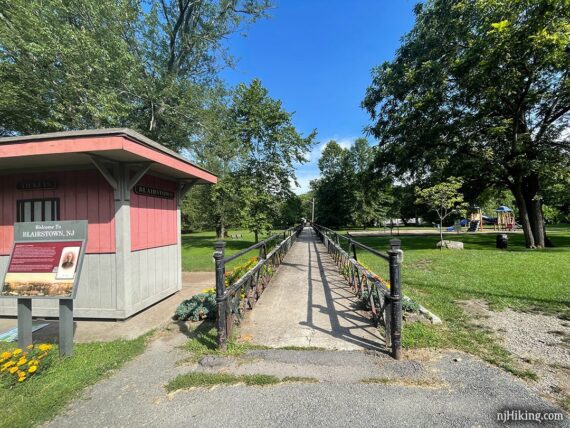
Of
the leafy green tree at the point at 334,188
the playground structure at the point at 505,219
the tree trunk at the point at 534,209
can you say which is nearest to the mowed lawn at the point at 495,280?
the tree trunk at the point at 534,209

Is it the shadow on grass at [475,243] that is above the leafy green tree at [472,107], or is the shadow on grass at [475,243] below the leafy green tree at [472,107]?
below

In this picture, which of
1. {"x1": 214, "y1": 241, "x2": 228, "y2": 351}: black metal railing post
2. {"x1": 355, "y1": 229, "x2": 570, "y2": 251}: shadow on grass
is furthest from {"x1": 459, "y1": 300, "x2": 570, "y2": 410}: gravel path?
{"x1": 355, "y1": 229, "x2": 570, "y2": 251}: shadow on grass

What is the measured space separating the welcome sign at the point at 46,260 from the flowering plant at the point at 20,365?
2.01ft

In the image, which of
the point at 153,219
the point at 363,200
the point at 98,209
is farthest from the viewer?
the point at 363,200

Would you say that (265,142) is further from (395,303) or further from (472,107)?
(395,303)

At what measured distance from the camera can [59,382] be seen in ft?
9.56

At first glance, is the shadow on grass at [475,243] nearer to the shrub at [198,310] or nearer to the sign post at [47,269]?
the shrub at [198,310]

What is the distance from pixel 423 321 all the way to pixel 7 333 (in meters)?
6.19

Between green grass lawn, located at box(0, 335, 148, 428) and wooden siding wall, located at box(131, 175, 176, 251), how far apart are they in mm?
1839

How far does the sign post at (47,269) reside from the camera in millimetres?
3420

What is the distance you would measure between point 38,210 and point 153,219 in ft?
6.21

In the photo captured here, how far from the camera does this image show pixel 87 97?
11.3m

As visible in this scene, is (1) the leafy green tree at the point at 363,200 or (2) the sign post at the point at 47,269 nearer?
(2) the sign post at the point at 47,269

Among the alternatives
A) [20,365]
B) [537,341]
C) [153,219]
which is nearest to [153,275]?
[153,219]
